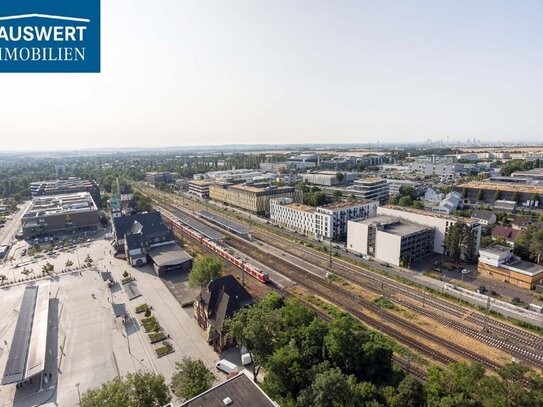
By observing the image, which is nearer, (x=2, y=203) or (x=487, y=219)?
(x=487, y=219)

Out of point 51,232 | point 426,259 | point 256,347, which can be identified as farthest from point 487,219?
point 51,232

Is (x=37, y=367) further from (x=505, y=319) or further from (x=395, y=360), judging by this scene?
(x=505, y=319)

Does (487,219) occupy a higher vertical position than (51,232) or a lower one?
higher

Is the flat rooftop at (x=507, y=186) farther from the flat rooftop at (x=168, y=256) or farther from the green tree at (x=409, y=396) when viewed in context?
the green tree at (x=409, y=396)

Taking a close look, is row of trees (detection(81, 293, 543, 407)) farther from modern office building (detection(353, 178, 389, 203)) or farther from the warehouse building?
the warehouse building

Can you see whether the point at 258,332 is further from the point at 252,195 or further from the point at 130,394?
the point at 252,195

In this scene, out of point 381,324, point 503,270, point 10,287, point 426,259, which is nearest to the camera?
point 381,324

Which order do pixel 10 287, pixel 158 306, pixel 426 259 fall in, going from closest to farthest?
1. pixel 158 306
2. pixel 10 287
3. pixel 426 259

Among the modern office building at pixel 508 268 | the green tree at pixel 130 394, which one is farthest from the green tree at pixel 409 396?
the modern office building at pixel 508 268

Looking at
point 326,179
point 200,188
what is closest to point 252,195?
point 200,188
